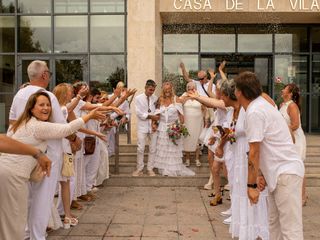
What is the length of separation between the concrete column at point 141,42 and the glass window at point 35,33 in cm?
396

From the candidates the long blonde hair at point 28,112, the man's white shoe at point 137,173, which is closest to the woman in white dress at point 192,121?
the man's white shoe at point 137,173

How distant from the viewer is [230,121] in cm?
653

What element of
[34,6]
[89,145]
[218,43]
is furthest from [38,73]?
[218,43]

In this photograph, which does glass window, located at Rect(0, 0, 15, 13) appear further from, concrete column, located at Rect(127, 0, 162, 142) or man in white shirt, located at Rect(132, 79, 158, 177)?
man in white shirt, located at Rect(132, 79, 158, 177)

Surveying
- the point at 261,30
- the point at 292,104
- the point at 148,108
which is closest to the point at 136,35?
the point at 148,108

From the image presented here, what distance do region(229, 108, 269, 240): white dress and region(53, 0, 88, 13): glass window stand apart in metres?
11.1

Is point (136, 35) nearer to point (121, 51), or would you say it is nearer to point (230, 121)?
point (121, 51)

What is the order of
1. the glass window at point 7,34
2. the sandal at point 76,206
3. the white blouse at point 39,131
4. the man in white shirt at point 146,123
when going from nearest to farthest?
the white blouse at point 39,131
the sandal at point 76,206
the man in white shirt at point 146,123
the glass window at point 7,34

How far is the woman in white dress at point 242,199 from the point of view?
215 inches

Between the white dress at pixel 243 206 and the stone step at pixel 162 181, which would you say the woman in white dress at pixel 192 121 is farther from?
the white dress at pixel 243 206

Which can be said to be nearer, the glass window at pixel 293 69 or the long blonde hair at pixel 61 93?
the long blonde hair at pixel 61 93

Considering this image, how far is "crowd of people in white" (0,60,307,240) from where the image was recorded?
4.01 meters

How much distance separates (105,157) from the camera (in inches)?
355

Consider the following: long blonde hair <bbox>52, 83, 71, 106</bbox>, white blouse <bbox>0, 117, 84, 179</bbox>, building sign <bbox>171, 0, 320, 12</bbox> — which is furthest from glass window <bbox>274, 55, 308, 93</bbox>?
white blouse <bbox>0, 117, 84, 179</bbox>
